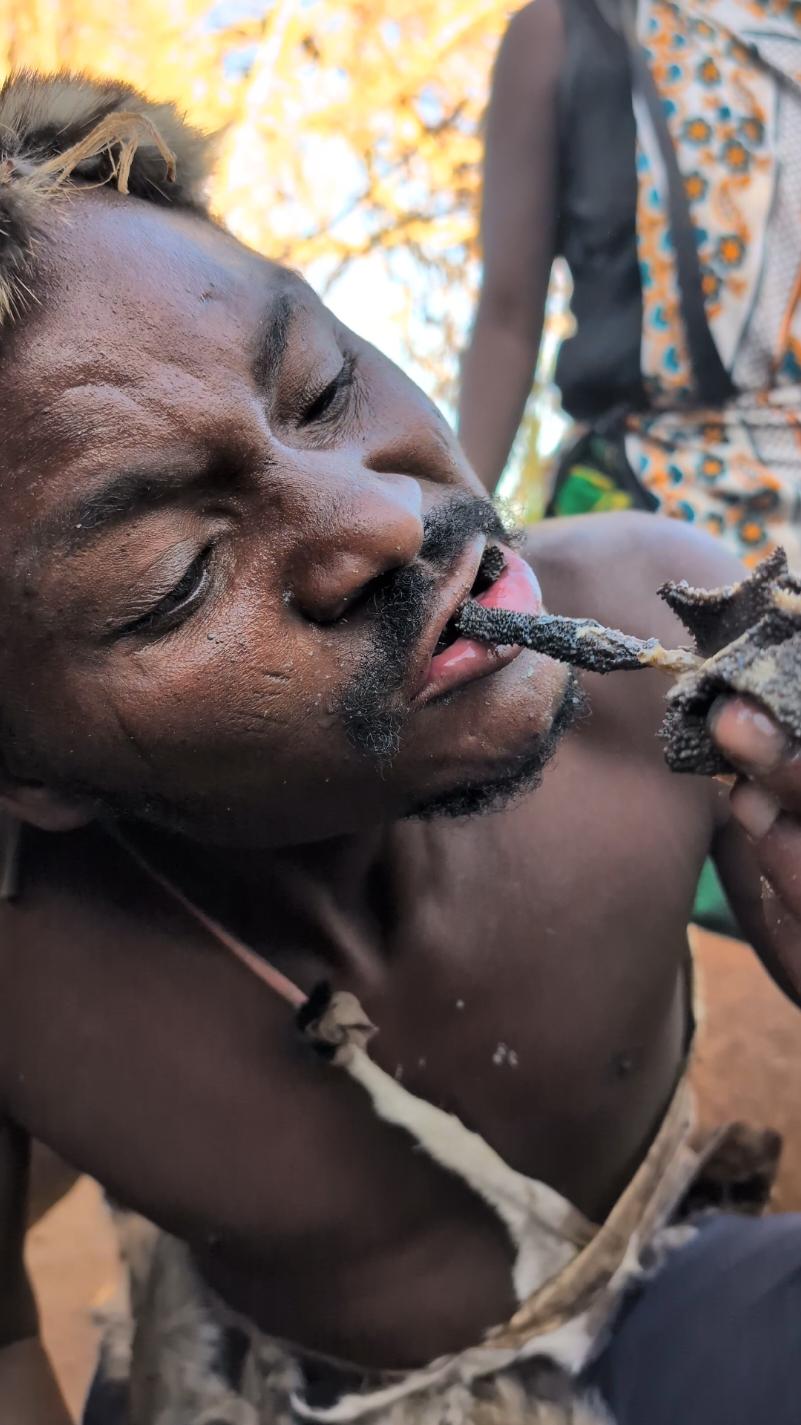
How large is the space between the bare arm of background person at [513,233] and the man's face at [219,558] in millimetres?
953

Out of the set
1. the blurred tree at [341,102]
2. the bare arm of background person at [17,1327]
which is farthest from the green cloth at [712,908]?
the blurred tree at [341,102]

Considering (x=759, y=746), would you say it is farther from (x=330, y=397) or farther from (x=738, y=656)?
(x=330, y=397)

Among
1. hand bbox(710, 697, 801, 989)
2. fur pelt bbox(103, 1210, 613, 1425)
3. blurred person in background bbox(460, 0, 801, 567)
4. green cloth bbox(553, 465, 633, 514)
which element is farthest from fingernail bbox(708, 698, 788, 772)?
green cloth bbox(553, 465, 633, 514)

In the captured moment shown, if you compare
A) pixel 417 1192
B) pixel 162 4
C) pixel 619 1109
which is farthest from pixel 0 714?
pixel 162 4

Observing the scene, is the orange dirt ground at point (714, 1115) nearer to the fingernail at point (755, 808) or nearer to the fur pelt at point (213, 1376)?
the fur pelt at point (213, 1376)

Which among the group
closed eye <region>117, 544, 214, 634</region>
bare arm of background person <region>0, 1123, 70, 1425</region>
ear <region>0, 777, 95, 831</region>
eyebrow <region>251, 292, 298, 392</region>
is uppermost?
eyebrow <region>251, 292, 298, 392</region>

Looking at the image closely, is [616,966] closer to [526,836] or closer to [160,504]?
[526,836]

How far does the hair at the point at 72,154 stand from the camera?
0.75 metres

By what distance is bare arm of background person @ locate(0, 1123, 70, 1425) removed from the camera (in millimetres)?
1152

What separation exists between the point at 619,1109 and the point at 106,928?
0.56 m

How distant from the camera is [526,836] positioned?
3.41 feet

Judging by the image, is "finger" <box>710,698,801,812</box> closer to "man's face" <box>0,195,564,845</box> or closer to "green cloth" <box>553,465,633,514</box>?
"man's face" <box>0,195,564,845</box>

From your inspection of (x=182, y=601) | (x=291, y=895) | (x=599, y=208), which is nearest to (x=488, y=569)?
(x=182, y=601)

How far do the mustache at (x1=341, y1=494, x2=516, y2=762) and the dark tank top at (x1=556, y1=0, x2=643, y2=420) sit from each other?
3.12 ft
